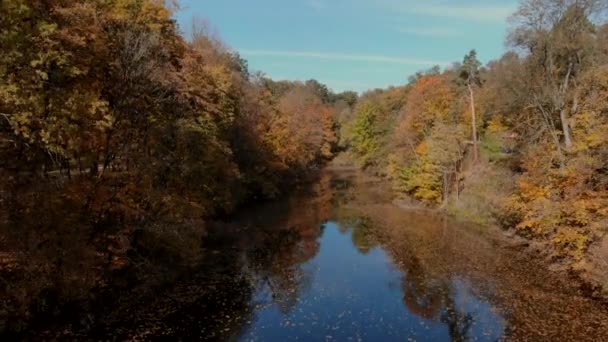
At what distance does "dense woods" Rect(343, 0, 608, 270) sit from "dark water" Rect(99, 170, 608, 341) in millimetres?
2693

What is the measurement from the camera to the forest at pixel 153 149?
1405 cm

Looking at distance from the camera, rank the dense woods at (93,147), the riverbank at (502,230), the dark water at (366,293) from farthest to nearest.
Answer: the riverbank at (502,230)
the dark water at (366,293)
the dense woods at (93,147)

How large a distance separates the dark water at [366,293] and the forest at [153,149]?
2.07 meters

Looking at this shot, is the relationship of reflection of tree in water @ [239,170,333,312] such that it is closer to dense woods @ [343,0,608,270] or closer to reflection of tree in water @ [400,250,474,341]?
reflection of tree in water @ [400,250,474,341]

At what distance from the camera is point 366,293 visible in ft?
64.9

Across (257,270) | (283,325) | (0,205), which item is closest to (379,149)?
(257,270)

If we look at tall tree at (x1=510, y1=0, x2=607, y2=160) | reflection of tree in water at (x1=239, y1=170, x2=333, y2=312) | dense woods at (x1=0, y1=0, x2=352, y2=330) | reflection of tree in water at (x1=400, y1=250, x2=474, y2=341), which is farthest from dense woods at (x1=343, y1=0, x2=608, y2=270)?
dense woods at (x1=0, y1=0, x2=352, y2=330)

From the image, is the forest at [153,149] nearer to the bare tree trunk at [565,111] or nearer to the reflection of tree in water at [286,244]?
the bare tree trunk at [565,111]

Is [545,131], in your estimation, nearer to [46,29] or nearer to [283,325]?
[283,325]

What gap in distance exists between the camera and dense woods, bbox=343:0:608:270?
2144 centimetres

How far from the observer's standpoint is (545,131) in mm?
27953

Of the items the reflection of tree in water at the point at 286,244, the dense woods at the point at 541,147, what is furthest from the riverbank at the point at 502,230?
the reflection of tree in water at the point at 286,244

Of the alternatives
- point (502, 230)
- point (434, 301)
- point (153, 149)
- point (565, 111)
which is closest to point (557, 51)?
point (565, 111)

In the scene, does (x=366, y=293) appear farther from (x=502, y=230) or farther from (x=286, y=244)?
(x=502, y=230)
